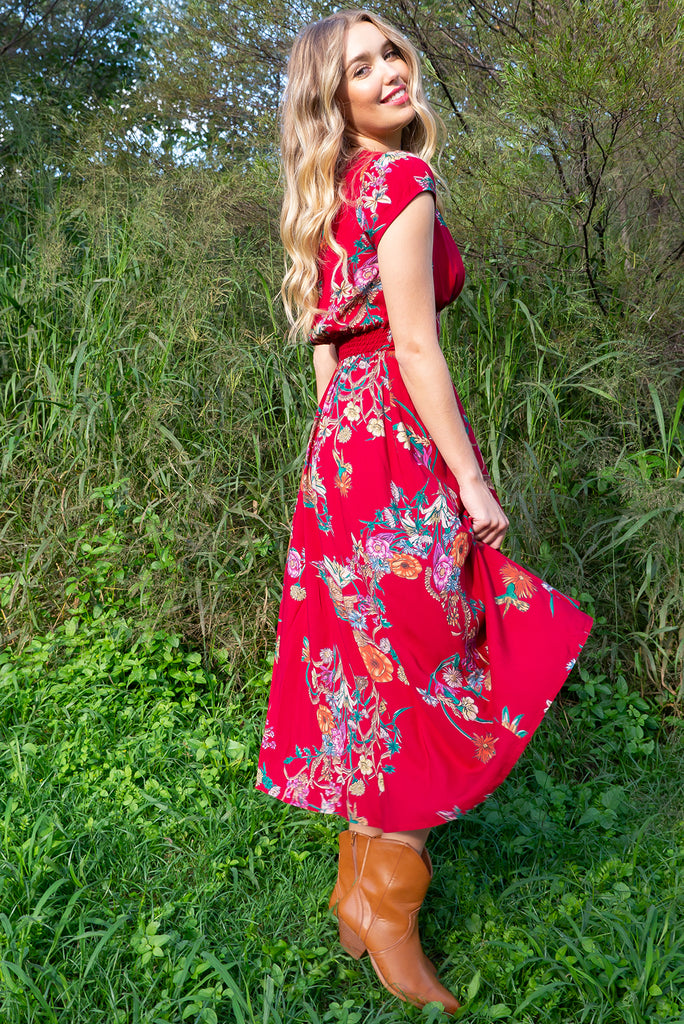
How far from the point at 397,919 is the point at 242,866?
0.54m

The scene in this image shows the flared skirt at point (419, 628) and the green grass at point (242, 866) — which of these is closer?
the flared skirt at point (419, 628)

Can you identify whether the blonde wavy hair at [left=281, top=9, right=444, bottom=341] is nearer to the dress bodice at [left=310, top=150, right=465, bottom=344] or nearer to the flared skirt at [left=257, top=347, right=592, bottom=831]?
the dress bodice at [left=310, top=150, right=465, bottom=344]

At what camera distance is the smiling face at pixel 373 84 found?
62.1 inches

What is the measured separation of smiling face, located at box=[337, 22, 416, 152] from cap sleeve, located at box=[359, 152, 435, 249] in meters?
0.13

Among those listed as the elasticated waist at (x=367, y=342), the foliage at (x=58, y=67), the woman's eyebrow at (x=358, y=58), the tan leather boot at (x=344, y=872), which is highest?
the foliage at (x=58, y=67)

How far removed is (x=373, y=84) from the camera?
158 centimetres

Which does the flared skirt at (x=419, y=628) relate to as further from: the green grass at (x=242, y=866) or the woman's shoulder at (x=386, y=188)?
the green grass at (x=242, y=866)

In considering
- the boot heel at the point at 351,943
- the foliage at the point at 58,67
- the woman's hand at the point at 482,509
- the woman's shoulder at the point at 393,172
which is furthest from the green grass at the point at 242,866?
the foliage at the point at 58,67

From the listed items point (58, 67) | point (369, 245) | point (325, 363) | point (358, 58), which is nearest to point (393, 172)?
point (369, 245)

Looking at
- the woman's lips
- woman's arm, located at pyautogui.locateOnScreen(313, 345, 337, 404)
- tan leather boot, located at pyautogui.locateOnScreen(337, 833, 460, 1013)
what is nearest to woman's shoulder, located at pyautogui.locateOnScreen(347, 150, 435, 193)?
the woman's lips

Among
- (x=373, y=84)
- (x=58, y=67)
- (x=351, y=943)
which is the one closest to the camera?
(x=373, y=84)

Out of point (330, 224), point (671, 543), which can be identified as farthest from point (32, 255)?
point (671, 543)

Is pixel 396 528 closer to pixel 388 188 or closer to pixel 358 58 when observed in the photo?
pixel 388 188

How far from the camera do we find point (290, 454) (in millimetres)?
2816
